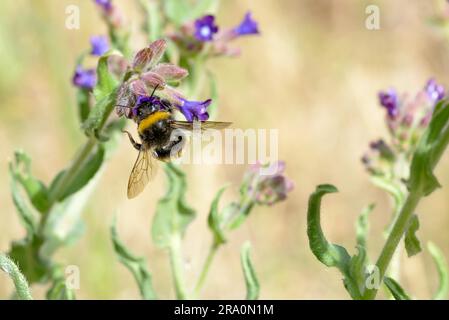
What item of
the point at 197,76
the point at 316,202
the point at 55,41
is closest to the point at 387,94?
the point at 197,76

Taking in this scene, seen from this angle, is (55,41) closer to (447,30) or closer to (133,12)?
(133,12)

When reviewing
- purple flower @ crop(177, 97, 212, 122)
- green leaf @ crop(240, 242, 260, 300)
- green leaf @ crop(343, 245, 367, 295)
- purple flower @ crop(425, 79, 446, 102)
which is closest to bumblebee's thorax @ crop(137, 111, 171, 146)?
purple flower @ crop(177, 97, 212, 122)

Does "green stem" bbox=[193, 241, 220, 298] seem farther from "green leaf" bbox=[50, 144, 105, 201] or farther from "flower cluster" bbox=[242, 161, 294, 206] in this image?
"green leaf" bbox=[50, 144, 105, 201]

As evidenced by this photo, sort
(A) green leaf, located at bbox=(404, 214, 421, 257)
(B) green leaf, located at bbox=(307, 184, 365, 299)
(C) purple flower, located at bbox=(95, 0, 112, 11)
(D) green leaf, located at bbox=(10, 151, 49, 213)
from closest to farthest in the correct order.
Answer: (B) green leaf, located at bbox=(307, 184, 365, 299) < (A) green leaf, located at bbox=(404, 214, 421, 257) < (D) green leaf, located at bbox=(10, 151, 49, 213) < (C) purple flower, located at bbox=(95, 0, 112, 11)

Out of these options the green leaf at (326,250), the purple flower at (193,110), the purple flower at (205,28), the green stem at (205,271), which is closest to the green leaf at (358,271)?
the green leaf at (326,250)

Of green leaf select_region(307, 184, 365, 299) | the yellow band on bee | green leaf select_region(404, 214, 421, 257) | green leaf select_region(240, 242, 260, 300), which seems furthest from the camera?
green leaf select_region(240, 242, 260, 300)

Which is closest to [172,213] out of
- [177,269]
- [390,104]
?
[177,269]
